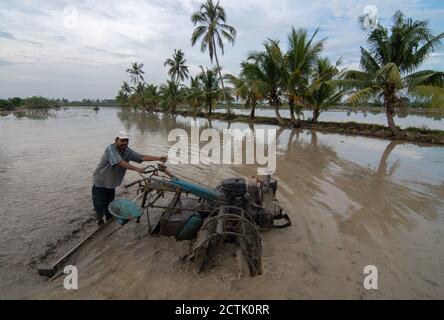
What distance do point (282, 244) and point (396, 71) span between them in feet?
37.7

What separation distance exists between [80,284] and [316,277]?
253cm

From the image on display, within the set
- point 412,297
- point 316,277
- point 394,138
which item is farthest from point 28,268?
point 394,138

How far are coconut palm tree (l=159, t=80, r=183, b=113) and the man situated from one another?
4078 cm

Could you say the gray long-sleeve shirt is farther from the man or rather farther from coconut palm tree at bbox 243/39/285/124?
coconut palm tree at bbox 243/39/285/124

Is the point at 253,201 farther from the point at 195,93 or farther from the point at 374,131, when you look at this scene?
the point at 195,93

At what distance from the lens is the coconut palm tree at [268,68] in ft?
67.6

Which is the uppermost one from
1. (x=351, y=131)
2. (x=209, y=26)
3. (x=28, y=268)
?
(x=209, y=26)

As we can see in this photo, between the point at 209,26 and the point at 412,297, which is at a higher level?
the point at 209,26

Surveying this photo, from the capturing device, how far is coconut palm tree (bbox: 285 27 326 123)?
19.6 meters

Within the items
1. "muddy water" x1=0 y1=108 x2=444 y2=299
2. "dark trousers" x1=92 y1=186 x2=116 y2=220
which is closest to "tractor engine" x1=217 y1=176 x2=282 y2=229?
"muddy water" x1=0 y1=108 x2=444 y2=299

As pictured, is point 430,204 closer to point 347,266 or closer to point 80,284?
point 347,266

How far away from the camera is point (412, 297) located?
9.08 feet

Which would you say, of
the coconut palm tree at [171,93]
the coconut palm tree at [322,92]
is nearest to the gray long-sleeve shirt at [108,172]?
the coconut palm tree at [322,92]

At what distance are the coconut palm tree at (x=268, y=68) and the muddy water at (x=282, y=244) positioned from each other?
1463cm
